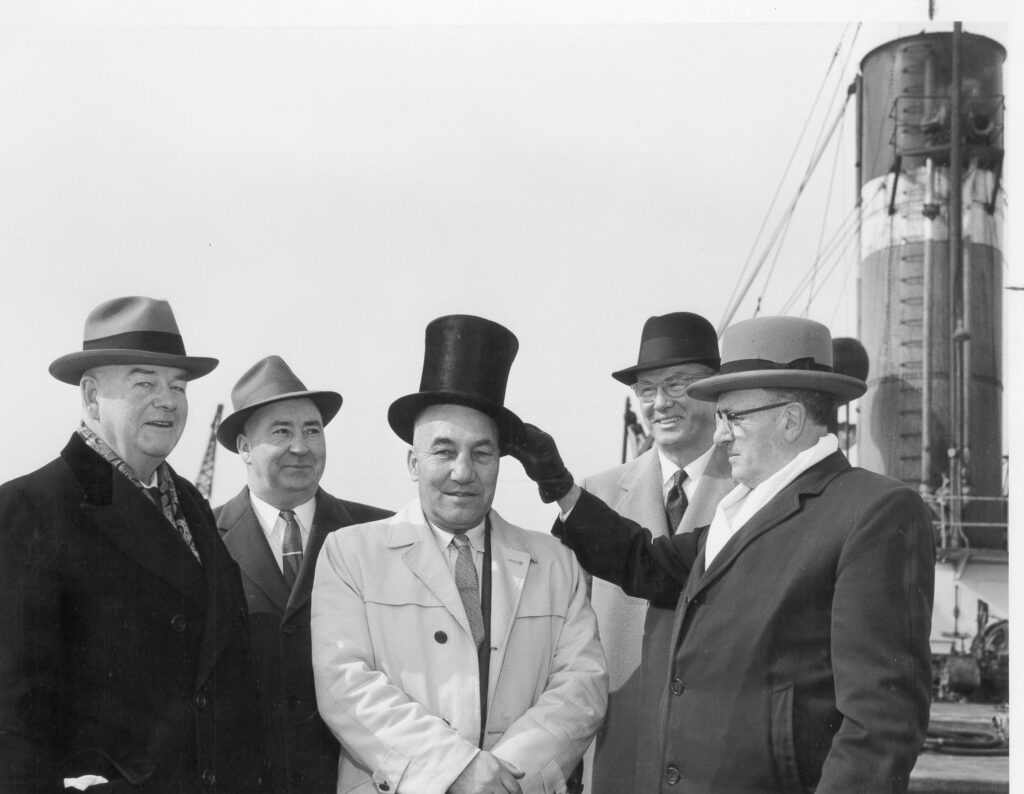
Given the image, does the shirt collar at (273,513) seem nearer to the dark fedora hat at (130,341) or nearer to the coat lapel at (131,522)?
the dark fedora hat at (130,341)

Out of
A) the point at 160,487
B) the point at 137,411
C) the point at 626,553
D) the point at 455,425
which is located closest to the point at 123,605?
the point at 160,487

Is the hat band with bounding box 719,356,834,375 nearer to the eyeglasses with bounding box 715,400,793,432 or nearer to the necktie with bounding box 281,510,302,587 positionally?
the eyeglasses with bounding box 715,400,793,432

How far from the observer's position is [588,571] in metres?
3.91

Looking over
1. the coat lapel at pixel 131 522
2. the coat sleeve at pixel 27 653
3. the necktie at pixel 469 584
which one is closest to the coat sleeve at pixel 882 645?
the necktie at pixel 469 584

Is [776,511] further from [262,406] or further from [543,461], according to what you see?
[262,406]

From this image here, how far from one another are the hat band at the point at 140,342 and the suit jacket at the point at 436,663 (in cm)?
88

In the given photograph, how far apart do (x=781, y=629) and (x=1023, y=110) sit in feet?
8.02

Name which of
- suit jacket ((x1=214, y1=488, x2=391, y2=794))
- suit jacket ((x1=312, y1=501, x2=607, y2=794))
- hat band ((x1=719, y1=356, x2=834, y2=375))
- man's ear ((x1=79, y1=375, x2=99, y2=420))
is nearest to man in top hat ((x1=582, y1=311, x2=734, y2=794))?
suit jacket ((x1=312, y1=501, x2=607, y2=794))

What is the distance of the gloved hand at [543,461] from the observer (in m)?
3.74

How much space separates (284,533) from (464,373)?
1321mm

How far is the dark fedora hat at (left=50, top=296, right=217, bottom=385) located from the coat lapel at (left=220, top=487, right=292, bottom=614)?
2.97 ft

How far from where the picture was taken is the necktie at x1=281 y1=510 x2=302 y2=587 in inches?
172

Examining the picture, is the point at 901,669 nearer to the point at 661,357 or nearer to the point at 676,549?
the point at 676,549

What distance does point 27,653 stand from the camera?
2.99 meters
